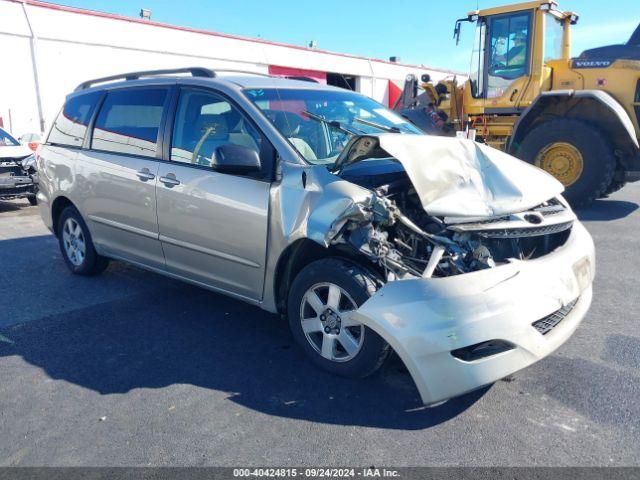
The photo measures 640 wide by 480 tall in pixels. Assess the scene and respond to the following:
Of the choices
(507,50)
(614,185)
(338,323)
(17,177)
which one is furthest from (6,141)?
(614,185)

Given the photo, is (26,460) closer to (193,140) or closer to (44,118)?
(193,140)

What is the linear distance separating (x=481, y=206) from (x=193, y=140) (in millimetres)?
2219

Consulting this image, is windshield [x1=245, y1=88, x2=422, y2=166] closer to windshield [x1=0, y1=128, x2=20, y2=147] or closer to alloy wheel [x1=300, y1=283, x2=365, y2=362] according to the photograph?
alloy wheel [x1=300, y1=283, x2=365, y2=362]

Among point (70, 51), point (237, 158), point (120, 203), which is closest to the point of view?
point (237, 158)

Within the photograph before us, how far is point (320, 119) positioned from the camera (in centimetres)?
408

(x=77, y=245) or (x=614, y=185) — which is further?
(x=614, y=185)

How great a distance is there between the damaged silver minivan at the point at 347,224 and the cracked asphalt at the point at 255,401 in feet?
0.91

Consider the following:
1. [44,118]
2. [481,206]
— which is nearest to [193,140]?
[481,206]

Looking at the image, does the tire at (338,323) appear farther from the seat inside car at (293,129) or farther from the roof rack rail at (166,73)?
the roof rack rail at (166,73)

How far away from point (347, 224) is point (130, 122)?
8.35ft

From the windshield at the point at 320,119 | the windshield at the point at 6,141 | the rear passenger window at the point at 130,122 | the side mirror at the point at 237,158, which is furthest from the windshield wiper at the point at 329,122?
the windshield at the point at 6,141

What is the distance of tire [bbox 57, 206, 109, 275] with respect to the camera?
5.29 metres

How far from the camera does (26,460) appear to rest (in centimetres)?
266

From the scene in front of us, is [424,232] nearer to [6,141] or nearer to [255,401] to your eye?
[255,401]
